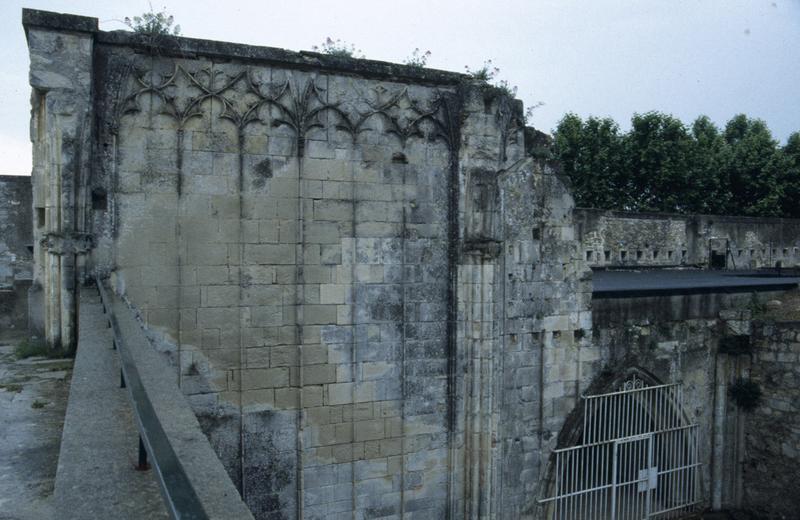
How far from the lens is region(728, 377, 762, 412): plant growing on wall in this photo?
1062 cm

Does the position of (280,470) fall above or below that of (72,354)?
→ below

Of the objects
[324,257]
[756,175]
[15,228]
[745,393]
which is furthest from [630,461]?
[756,175]

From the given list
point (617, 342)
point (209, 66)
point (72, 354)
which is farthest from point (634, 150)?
point (72, 354)

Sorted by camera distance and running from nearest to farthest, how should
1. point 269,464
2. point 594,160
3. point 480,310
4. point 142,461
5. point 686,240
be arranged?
point 142,461, point 269,464, point 480,310, point 686,240, point 594,160

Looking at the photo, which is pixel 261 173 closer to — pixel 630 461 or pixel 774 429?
pixel 630 461

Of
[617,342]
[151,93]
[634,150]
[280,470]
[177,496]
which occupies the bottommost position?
[280,470]

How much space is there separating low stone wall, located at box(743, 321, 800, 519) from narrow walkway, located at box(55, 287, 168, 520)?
10.1 meters

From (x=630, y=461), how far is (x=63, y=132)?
29.4ft

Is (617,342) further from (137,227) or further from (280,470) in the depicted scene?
(137,227)

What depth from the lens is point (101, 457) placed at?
9.30 ft

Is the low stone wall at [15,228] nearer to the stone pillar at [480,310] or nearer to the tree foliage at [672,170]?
the stone pillar at [480,310]

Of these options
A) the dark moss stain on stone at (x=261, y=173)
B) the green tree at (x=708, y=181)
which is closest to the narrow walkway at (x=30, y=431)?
the dark moss stain on stone at (x=261, y=173)

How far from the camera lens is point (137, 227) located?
664 centimetres

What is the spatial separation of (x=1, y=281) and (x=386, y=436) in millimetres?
11839
